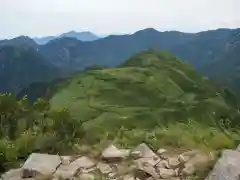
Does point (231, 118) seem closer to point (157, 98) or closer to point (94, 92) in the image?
point (157, 98)

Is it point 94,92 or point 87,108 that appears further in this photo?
point 94,92

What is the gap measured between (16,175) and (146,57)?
143m

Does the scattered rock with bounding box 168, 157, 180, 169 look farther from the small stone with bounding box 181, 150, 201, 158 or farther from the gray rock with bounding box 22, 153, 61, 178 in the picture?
the gray rock with bounding box 22, 153, 61, 178

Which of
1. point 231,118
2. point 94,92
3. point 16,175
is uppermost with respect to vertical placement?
point 16,175

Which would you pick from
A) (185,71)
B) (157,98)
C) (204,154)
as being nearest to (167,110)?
(157,98)

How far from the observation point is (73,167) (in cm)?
1075

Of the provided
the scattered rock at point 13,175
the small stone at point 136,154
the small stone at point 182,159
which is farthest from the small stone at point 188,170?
the scattered rock at point 13,175

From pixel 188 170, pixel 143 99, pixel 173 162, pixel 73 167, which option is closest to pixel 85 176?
pixel 73 167

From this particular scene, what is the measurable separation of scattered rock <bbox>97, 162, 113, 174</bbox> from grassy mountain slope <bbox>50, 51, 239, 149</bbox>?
54.0 meters

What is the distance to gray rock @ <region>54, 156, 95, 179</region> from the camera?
10273mm

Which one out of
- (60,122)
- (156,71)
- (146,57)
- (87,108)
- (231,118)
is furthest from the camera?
(146,57)

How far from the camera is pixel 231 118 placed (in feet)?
318

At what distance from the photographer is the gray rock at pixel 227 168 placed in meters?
8.79

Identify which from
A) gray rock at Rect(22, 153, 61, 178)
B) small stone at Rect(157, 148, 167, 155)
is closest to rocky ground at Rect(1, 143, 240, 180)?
gray rock at Rect(22, 153, 61, 178)
